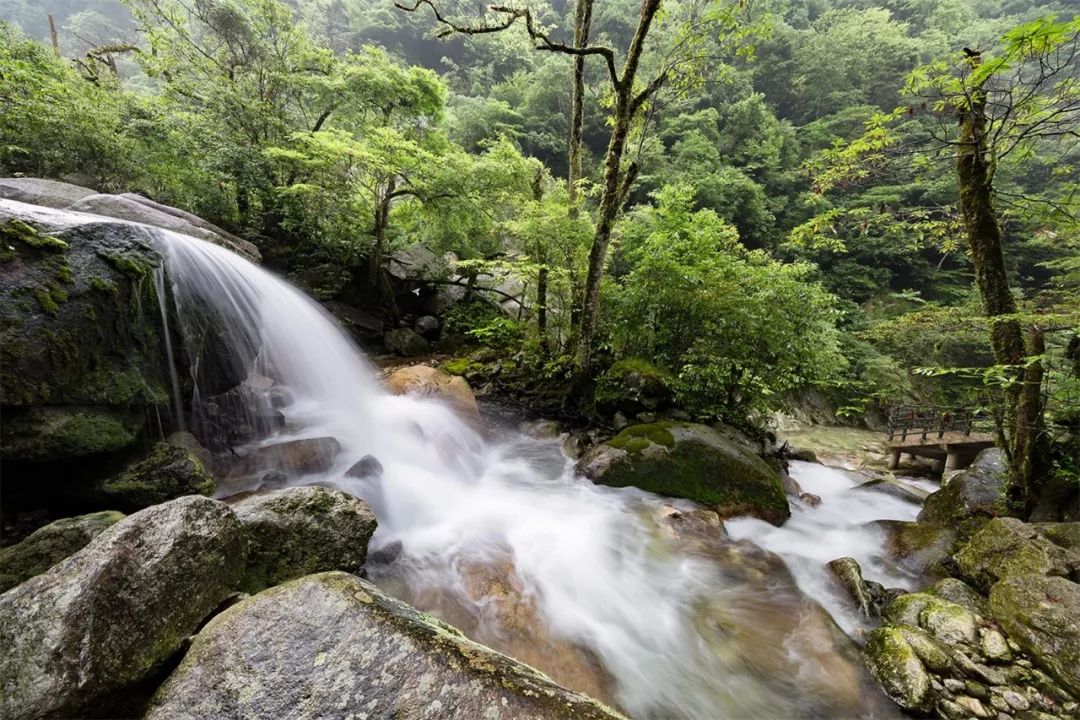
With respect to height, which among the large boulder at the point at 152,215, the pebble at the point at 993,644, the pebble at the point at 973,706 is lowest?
the pebble at the point at 973,706

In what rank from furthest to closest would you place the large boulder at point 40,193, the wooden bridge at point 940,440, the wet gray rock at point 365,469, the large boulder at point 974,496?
the wooden bridge at point 940,440, the large boulder at point 40,193, the wet gray rock at point 365,469, the large boulder at point 974,496

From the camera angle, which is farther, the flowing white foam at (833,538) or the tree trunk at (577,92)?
the tree trunk at (577,92)

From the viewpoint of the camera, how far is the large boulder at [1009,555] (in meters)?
3.92

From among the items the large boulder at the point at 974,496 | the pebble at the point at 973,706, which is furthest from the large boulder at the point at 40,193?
the large boulder at the point at 974,496

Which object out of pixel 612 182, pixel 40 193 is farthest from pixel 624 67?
pixel 40 193

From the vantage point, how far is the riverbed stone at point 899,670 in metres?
3.11

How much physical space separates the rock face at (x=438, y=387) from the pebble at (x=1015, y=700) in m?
7.26

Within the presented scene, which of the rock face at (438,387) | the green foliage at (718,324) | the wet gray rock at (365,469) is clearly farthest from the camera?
the rock face at (438,387)

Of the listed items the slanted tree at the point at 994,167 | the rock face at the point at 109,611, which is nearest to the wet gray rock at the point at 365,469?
the rock face at the point at 109,611

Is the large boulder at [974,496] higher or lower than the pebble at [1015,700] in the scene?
higher

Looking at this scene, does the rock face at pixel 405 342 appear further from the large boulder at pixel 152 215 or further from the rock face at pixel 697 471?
the rock face at pixel 697 471

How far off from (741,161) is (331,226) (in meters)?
20.4

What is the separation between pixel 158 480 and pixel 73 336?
153 centimetres

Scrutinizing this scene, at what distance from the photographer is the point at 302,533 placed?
3.62 metres
